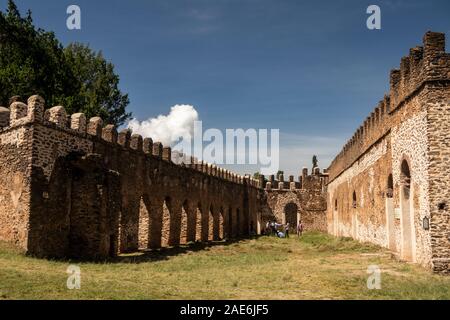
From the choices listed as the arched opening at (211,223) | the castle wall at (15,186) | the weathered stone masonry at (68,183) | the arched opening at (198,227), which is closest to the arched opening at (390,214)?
the weathered stone masonry at (68,183)

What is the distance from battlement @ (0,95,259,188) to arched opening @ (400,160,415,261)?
1056cm

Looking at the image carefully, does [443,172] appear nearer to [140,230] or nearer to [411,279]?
[411,279]

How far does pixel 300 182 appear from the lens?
44.4m

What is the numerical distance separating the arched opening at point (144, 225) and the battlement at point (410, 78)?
10534 mm

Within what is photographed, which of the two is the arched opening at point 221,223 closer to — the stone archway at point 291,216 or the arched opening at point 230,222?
the arched opening at point 230,222

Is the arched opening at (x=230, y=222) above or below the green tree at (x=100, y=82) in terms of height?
below

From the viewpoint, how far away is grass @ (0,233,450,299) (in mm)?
8906

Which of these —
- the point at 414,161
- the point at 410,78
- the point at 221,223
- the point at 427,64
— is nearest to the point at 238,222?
the point at 221,223

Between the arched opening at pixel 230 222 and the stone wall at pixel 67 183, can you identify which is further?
the arched opening at pixel 230 222

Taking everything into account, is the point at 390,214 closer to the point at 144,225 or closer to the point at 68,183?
the point at 144,225

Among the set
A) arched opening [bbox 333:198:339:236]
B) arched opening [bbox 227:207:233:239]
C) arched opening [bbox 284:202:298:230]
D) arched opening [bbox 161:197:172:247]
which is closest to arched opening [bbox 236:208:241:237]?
arched opening [bbox 227:207:233:239]

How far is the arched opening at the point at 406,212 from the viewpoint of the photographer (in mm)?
15156
